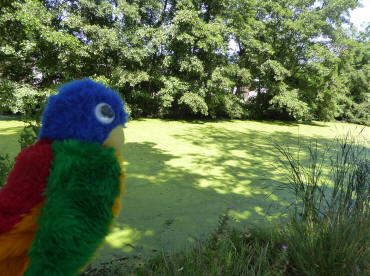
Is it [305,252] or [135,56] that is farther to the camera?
[135,56]

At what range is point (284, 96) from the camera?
9.30 metres

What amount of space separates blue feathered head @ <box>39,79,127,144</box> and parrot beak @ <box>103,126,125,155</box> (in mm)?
14

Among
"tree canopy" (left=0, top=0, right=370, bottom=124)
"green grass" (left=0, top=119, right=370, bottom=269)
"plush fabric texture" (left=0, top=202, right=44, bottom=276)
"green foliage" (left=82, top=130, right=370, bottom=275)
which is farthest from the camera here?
"tree canopy" (left=0, top=0, right=370, bottom=124)

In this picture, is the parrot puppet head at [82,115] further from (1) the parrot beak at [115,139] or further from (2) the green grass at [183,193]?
(2) the green grass at [183,193]

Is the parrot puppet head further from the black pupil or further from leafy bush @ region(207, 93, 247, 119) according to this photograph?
leafy bush @ region(207, 93, 247, 119)

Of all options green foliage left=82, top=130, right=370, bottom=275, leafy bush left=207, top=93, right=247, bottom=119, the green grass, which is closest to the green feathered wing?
the green grass

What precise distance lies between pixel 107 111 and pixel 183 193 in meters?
1.81

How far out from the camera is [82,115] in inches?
21.9

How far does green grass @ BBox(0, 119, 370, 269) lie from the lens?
1.54m

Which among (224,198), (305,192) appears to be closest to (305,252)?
(305,192)

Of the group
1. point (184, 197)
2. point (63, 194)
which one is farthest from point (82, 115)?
point (184, 197)

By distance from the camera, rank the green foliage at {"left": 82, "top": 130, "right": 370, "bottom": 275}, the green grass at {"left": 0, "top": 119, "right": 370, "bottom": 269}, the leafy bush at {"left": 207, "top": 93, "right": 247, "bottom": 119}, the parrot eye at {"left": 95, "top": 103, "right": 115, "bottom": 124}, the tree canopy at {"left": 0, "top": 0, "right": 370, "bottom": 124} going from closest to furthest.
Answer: the parrot eye at {"left": 95, "top": 103, "right": 115, "bottom": 124} → the green foliage at {"left": 82, "top": 130, "right": 370, "bottom": 275} → the green grass at {"left": 0, "top": 119, "right": 370, "bottom": 269} → the tree canopy at {"left": 0, "top": 0, "right": 370, "bottom": 124} → the leafy bush at {"left": 207, "top": 93, "right": 247, "bottom": 119}

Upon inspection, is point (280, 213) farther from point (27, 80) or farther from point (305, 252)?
point (27, 80)

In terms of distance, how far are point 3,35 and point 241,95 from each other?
26.1 ft
